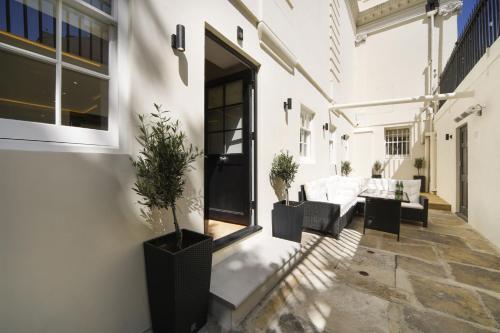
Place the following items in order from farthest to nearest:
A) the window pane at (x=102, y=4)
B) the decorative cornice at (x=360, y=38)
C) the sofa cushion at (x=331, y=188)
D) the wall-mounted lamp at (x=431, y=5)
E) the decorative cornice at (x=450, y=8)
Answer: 1. the decorative cornice at (x=360, y=38)
2. the wall-mounted lamp at (x=431, y=5)
3. the decorative cornice at (x=450, y=8)
4. the sofa cushion at (x=331, y=188)
5. the window pane at (x=102, y=4)

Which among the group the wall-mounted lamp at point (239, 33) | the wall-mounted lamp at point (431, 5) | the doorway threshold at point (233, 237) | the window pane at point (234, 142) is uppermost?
the wall-mounted lamp at point (431, 5)

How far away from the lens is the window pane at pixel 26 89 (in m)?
1.14

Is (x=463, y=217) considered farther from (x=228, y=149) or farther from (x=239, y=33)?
(x=239, y=33)

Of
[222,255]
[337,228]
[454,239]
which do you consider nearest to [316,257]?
[337,228]

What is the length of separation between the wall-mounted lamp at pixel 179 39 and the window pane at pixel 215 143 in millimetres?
1794

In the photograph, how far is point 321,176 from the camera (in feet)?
18.7

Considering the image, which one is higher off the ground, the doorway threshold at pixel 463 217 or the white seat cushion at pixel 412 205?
the white seat cushion at pixel 412 205

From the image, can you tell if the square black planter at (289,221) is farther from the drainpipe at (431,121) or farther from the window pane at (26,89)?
the drainpipe at (431,121)

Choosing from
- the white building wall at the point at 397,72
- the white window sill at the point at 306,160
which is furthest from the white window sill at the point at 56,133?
the white building wall at the point at 397,72

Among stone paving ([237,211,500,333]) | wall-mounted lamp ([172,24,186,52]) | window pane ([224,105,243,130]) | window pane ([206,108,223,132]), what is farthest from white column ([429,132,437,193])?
wall-mounted lamp ([172,24,186,52])

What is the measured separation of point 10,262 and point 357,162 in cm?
1201

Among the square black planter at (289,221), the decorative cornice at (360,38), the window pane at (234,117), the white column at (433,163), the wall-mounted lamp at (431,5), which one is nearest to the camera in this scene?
the square black planter at (289,221)

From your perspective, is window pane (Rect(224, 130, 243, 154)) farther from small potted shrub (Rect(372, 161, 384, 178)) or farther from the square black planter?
small potted shrub (Rect(372, 161, 384, 178))

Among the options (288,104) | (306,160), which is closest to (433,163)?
(306,160)
